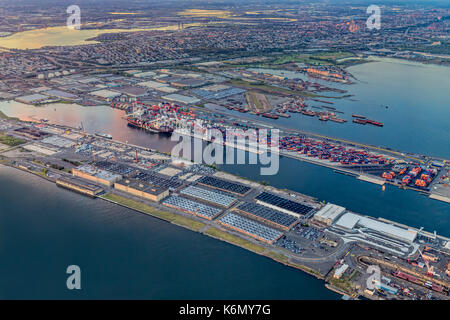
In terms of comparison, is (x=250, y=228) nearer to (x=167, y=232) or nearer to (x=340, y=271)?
(x=167, y=232)

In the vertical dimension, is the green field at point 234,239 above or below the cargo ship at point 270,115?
below

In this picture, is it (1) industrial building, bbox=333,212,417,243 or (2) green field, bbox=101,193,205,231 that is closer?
(1) industrial building, bbox=333,212,417,243

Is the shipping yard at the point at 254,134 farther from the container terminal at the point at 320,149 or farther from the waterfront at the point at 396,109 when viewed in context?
the waterfront at the point at 396,109

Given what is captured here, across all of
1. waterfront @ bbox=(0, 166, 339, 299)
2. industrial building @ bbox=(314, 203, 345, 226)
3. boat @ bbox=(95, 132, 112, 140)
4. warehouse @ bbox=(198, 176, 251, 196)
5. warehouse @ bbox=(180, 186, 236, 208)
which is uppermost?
boat @ bbox=(95, 132, 112, 140)

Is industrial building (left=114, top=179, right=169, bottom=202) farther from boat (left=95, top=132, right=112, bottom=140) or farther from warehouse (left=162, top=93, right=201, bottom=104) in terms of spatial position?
warehouse (left=162, top=93, right=201, bottom=104)

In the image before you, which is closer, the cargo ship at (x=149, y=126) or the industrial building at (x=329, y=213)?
the industrial building at (x=329, y=213)

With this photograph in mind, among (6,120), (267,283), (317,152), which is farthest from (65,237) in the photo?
(6,120)

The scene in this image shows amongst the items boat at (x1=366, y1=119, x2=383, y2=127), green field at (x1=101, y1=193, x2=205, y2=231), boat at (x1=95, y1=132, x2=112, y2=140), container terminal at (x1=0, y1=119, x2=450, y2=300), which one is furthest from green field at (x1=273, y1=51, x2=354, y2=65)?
green field at (x1=101, y1=193, x2=205, y2=231)

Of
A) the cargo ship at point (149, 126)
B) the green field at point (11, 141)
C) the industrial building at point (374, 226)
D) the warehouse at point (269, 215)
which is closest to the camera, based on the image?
the industrial building at point (374, 226)

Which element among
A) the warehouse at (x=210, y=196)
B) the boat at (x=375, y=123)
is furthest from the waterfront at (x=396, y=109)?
the warehouse at (x=210, y=196)
